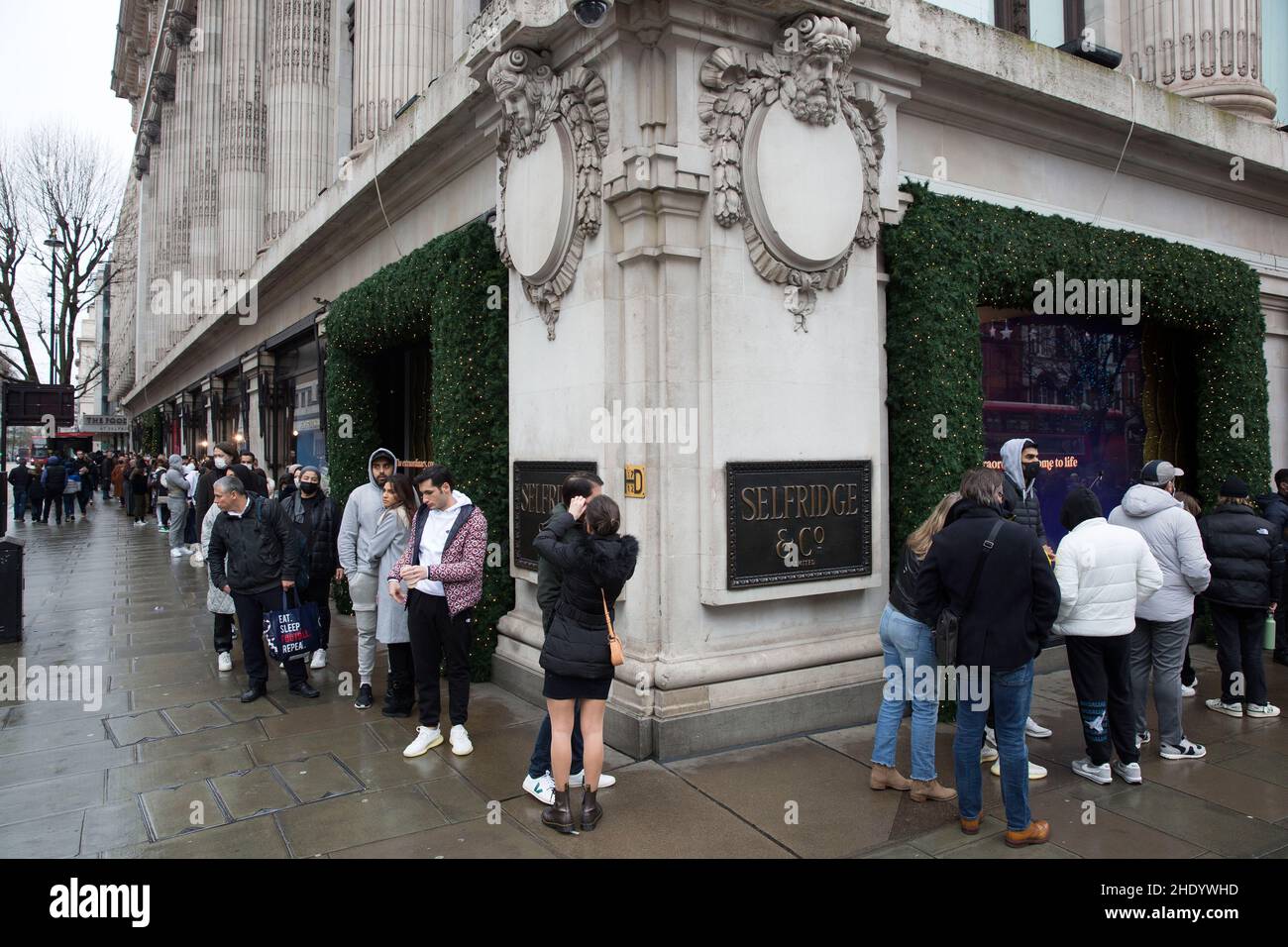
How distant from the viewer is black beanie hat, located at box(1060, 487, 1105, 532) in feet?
17.3

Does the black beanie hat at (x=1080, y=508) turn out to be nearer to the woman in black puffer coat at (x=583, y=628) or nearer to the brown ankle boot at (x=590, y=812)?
the woman in black puffer coat at (x=583, y=628)

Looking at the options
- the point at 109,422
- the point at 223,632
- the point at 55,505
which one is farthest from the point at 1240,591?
the point at 109,422

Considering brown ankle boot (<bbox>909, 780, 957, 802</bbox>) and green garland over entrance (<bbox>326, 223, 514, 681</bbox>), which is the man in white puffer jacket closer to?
brown ankle boot (<bbox>909, 780, 957, 802</bbox>)

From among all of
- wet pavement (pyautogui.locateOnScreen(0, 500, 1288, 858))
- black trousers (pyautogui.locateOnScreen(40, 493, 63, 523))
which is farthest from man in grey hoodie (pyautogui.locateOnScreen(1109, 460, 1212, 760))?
black trousers (pyautogui.locateOnScreen(40, 493, 63, 523))

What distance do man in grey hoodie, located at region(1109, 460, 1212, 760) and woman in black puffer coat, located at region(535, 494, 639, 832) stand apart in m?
3.87

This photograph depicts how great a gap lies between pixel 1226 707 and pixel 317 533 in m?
8.22

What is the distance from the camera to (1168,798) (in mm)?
5098

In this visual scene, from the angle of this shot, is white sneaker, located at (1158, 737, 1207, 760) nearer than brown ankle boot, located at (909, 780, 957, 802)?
No

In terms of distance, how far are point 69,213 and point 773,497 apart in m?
42.4

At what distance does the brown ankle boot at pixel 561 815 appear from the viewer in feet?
14.9
